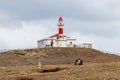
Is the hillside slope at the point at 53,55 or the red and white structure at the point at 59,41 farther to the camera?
the red and white structure at the point at 59,41

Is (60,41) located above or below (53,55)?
above

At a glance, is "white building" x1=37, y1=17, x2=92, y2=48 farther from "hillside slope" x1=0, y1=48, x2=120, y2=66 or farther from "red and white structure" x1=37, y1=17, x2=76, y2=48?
"hillside slope" x1=0, y1=48, x2=120, y2=66

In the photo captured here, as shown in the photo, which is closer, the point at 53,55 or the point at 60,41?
the point at 53,55

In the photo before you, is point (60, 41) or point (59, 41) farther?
point (59, 41)

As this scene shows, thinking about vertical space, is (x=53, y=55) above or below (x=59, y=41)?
below

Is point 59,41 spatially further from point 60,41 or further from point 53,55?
point 53,55

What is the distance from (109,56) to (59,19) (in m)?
31.2

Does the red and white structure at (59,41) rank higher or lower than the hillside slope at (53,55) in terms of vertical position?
higher

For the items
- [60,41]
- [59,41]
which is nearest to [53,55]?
[60,41]

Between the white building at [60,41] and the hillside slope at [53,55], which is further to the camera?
the white building at [60,41]

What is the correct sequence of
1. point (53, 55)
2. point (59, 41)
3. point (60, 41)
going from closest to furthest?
point (53, 55) → point (60, 41) → point (59, 41)

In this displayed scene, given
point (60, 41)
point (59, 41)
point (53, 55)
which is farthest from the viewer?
point (59, 41)

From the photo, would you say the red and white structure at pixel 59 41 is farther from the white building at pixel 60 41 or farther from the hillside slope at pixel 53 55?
the hillside slope at pixel 53 55

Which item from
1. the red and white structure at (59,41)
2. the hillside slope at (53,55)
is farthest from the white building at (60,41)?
the hillside slope at (53,55)
